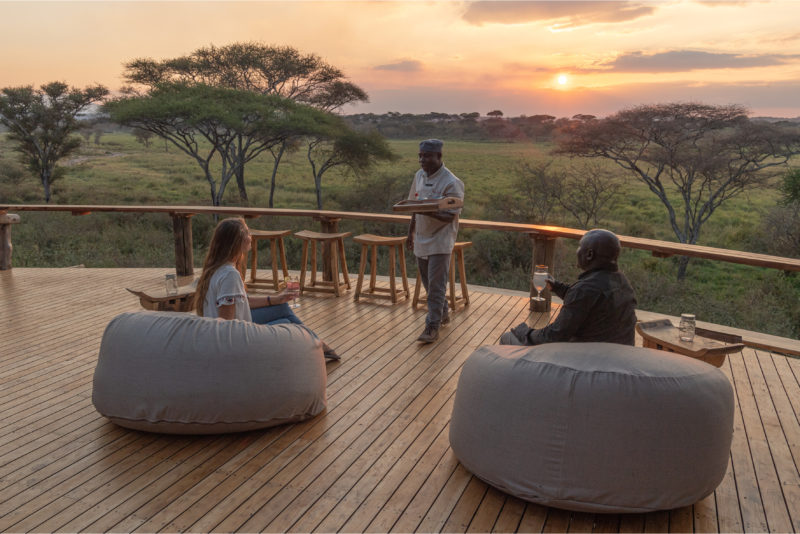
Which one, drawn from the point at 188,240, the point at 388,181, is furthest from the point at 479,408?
the point at 388,181

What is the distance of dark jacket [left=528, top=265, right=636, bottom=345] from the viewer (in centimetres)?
284

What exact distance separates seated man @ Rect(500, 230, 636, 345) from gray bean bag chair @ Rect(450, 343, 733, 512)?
0.28 meters

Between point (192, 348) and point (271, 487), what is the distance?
0.77 metres

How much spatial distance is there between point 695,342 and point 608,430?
53.9 inches

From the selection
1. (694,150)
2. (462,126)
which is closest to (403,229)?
(694,150)

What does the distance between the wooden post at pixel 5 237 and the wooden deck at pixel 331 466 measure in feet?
11.5

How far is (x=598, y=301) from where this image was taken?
285 centimetres

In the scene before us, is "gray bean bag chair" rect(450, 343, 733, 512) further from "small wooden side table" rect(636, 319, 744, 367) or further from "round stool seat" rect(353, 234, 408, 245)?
"round stool seat" rect(353, 234, 408, 245)

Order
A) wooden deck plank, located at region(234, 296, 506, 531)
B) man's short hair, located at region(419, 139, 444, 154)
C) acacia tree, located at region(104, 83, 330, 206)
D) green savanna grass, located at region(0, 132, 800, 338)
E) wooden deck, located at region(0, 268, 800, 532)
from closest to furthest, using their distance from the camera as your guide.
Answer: wooden deck, located at region(0, 268, 800, 532), wooden deck plank, located at region(234, 296, 506, 531), man's short hair, located at region(419, 139, 444, 154), green savanna grass, located at region(0, 132, 800, 338), acacia tree, located at region(104, 83, 330, 206)

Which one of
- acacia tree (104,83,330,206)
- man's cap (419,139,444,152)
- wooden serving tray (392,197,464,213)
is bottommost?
wooden serving tray (392,197,464,213)

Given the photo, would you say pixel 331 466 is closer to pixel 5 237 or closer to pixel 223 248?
pixel 223 248

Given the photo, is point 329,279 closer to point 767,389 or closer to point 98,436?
point 98,436

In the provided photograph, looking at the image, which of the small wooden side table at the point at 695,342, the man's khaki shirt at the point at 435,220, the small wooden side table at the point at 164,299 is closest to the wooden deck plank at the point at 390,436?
the man's khaki shirt at the point at 435,220

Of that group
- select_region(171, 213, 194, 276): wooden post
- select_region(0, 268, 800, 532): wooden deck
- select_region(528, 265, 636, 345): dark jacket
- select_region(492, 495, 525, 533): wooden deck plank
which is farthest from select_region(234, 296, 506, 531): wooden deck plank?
select_region(171, 213, 194, 276): wooden post
